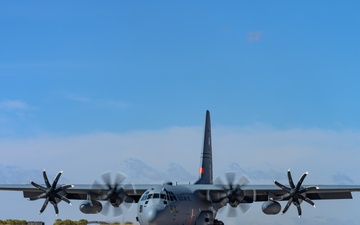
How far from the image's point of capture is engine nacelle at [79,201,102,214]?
180 feet

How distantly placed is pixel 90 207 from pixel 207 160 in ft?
50.0

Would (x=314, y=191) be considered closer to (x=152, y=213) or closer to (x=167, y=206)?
(x=167, y=206)

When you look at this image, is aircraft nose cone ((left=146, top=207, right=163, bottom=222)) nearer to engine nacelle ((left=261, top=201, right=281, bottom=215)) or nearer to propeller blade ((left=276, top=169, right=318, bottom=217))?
engine nacelle ((left=261, top=201, right=281, bottom=215))

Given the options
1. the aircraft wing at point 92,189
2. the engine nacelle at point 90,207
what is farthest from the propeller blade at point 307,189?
the engine nacelle at point 90,207

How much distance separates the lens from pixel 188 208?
51.0m

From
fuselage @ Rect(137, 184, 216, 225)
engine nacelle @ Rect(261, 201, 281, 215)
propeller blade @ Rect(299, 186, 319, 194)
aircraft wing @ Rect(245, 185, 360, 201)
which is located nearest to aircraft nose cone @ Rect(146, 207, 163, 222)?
fuselage @ Rect(137, 184, 216, 225)

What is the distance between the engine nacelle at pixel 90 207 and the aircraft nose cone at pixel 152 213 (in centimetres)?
1007

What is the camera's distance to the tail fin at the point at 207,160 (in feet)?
210

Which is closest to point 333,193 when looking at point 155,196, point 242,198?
point 242,198

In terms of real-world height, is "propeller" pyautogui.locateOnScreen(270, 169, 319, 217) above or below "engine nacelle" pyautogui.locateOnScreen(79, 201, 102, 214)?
above

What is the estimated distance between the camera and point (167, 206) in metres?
47.5

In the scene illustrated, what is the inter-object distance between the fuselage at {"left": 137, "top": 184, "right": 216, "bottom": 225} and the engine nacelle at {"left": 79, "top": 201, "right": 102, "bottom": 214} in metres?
8.05

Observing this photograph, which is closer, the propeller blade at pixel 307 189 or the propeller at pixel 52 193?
the propeller blade at pixel 307 189

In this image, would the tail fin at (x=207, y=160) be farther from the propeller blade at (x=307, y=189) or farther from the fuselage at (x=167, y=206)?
the propeller blade at (x=307, y=189)
